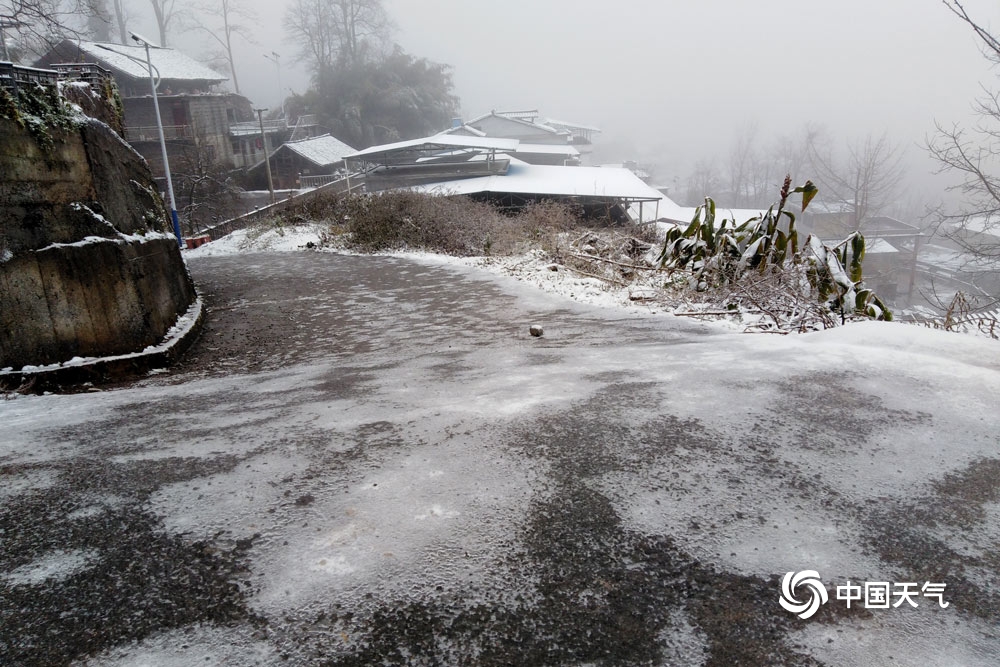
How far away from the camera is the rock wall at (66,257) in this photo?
5.18m

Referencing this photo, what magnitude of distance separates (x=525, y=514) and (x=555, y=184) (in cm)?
2273

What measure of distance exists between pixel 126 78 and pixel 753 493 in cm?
4153

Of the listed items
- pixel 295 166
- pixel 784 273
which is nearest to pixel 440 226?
pixel 784 273

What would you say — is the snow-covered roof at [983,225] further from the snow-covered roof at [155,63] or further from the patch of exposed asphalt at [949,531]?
the snow-covered roof at [155,63]

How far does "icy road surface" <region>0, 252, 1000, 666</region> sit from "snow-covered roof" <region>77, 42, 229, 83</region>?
3373 centimetres

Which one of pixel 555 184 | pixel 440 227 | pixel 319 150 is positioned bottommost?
pixel 440 227

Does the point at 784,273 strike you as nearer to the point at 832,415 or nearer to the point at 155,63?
the point at 832,415

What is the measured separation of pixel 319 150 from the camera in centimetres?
3584

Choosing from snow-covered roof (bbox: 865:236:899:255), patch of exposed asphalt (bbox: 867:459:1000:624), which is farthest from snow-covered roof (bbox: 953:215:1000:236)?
patch of exposed asphalt (bbox: 867:459:1000:624)

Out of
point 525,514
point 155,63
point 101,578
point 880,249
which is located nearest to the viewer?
point 101,578

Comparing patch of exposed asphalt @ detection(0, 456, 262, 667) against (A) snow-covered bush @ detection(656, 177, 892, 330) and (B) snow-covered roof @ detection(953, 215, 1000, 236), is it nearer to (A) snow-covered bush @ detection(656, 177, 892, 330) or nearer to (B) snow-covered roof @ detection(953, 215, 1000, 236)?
(A) snow-covered bush @ detection(656, 177, 892, 330)

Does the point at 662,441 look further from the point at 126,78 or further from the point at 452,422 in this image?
the point at 126,78

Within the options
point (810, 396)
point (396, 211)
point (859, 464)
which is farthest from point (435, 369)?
point (396, 211)

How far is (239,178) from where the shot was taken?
32.9m
